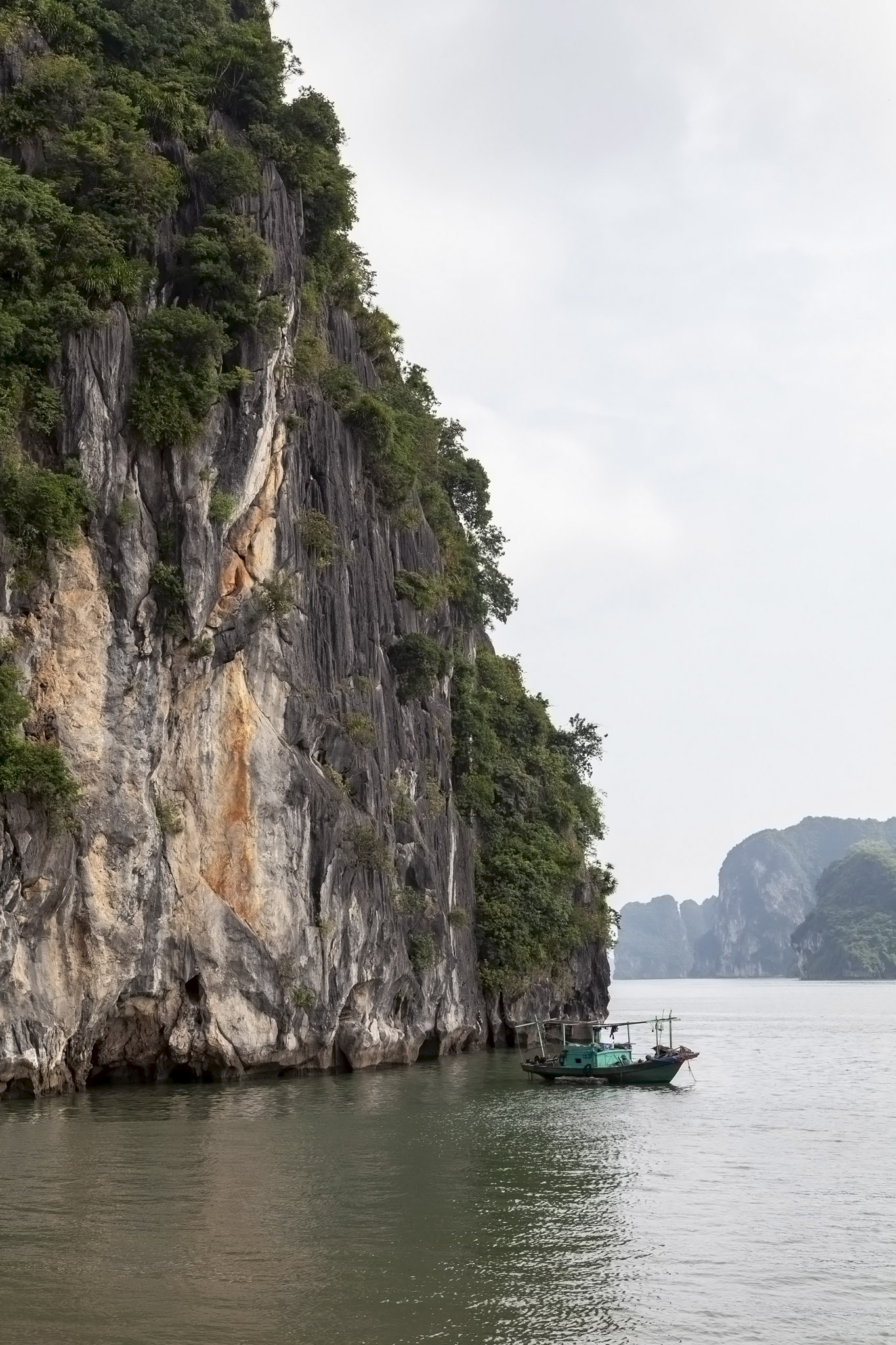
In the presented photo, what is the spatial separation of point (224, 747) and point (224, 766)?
378 millimetres

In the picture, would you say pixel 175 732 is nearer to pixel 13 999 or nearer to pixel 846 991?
pixel 13 999

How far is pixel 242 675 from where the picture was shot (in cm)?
2558

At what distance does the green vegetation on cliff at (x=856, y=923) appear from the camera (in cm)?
13200

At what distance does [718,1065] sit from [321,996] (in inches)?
514

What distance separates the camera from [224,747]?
24.9 metres

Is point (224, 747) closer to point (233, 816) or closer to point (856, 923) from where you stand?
point (233, 816)

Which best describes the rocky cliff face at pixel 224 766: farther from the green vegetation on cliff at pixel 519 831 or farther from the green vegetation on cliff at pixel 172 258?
the green vegetation on cliff at pixel 519 831

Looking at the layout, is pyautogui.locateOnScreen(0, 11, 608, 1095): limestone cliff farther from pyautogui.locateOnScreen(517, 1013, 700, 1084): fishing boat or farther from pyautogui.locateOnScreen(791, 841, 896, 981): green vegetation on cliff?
pyautogui.locateOnScreen(791, 841, 896, 981): green vegetation on cliff

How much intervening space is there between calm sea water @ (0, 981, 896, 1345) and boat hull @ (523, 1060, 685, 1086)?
405 centimetres

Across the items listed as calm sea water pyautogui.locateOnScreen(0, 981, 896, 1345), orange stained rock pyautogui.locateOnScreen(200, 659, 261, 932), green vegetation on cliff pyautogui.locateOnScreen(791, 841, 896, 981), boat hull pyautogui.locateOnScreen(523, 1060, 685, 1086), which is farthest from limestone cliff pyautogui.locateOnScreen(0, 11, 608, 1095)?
green vegetation on cliff pyautogui.locateOnScreen(791, 841, 896, 981)

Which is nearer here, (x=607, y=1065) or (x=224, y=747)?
(x=224, y=747)

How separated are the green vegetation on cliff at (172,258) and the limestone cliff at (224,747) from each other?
28 centimetres

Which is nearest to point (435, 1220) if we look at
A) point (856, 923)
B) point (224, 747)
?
point (224, 747)

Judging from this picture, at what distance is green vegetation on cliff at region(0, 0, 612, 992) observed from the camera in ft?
68.9
